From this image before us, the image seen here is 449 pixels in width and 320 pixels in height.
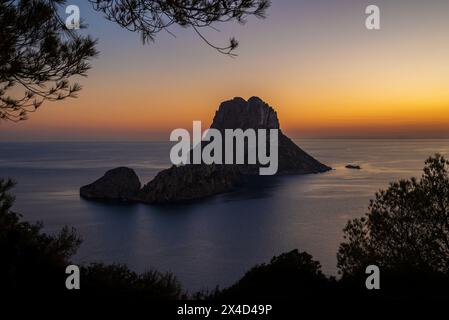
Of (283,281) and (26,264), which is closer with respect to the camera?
(26,264)

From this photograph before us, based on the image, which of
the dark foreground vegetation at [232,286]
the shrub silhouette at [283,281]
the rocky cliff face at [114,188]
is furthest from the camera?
the rocky cliff face at [114,188]

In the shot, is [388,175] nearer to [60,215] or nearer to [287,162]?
[287,162]

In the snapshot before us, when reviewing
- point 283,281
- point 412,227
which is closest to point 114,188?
point 412,227

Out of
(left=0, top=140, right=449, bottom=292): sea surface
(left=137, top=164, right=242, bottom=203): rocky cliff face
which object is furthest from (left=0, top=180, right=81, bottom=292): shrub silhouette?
(left=137, top=164, right=242, bottom=203): rocky cliff face

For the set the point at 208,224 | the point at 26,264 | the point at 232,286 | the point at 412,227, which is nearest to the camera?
the point at 26,264

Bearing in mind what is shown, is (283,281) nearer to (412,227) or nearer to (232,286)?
(232,286)

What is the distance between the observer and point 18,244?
7668mm

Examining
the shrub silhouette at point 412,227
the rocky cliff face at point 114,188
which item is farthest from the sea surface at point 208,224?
the shrub silhouette at point 412,227

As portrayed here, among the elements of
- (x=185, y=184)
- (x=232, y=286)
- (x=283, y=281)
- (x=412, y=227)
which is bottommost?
(x=185, y=184)

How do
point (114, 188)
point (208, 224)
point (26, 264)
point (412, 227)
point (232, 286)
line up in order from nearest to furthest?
point (26, 264) → point (232, 286) → point (412, 227) → point (208, 224) → point (114, 188)

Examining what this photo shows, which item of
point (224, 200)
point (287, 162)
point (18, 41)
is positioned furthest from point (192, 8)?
point (287, 162)

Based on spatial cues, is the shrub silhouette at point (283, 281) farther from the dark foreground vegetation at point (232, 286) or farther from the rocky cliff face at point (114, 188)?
the rocky cliff face at point (114, 188)

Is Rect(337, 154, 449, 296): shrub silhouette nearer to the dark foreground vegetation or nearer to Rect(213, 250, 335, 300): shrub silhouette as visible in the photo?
the dark foreground vegetation
